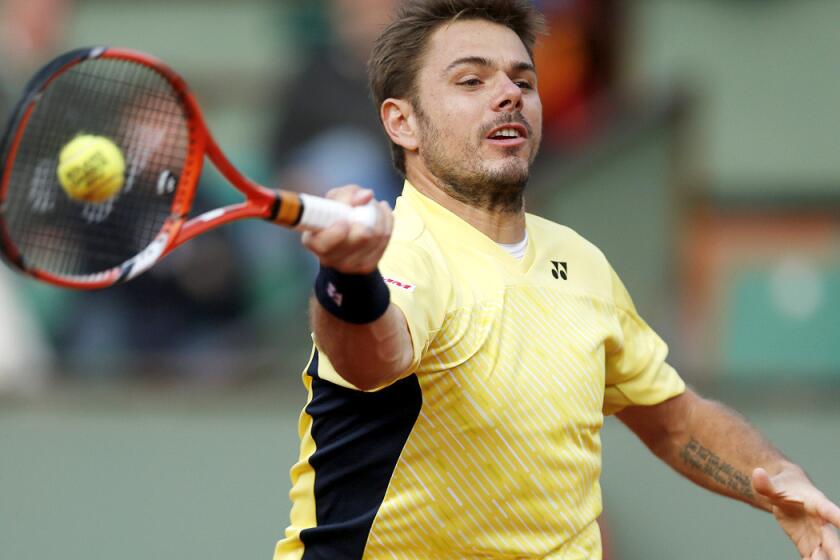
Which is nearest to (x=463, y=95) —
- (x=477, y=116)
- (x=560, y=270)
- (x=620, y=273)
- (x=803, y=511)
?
(x=477, y=116)

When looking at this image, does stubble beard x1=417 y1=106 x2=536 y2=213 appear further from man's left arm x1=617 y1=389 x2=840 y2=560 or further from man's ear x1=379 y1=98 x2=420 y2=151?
man's left arm x1=617 y1=389 x2=840 y2=560

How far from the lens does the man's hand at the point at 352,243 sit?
10.4 ft

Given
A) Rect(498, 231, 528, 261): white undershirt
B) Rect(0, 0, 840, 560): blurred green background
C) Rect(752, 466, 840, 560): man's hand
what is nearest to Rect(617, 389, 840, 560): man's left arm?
Rect(752, 466, 840, 560): man's hand

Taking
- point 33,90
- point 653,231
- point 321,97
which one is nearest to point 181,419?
point 321,97

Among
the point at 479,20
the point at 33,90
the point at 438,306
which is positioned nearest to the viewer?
the point at 33,90

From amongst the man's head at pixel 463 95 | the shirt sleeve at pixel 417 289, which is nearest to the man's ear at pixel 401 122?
the man's head at pixel 463 95

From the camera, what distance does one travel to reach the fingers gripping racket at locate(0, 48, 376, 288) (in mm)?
3361

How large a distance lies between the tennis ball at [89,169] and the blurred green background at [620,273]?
10.8 ft

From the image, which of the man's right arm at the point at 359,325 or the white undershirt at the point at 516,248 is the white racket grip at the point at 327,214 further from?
the white undershirt at the point at 516,248

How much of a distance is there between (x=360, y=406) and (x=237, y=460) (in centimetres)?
316

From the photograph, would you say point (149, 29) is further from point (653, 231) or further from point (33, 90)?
point (33, 90)

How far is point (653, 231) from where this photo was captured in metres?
7.47

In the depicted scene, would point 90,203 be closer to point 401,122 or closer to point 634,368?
point 401,122

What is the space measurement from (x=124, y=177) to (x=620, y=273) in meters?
4.01
